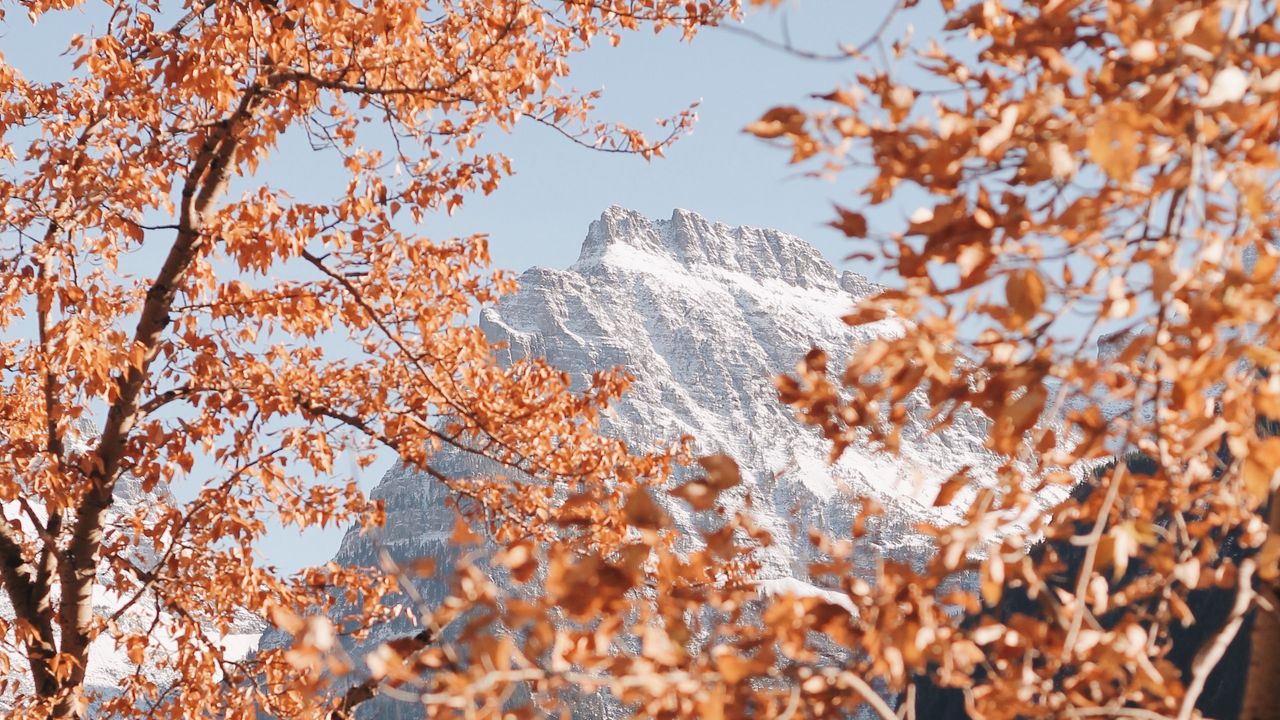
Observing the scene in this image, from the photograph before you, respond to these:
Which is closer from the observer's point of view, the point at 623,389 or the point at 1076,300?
the point at 1076,300

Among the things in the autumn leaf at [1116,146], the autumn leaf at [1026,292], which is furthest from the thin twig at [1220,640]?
the autumn leaf at [1116,146]

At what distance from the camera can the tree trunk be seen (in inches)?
97.3

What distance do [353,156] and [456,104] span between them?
3.68ft

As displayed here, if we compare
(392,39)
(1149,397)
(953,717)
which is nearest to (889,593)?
(1149,397)

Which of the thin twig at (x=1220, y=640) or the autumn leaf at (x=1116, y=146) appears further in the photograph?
the thin twig at (x=1220, y=640)

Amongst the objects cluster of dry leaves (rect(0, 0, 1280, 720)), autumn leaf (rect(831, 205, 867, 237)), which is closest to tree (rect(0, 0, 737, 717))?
cluster of dry leaves (rect(0, 0, 1280, 720))

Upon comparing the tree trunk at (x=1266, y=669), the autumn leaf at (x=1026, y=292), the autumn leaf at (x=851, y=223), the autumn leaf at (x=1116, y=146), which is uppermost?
the autumn leaf at (x=851, y=223)

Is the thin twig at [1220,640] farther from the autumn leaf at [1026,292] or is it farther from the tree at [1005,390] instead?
the autumn leaf at [1026,292]

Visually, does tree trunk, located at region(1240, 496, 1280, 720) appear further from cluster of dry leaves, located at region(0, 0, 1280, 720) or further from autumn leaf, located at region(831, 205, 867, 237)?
autumn leaf, located at region(831, 205, 867, 237)

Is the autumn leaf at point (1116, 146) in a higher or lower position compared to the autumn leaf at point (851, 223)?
lower

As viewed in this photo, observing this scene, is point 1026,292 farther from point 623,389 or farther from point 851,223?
point 623,389

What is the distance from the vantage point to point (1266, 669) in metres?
2.51

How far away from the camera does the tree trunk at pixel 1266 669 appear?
8.11 feet

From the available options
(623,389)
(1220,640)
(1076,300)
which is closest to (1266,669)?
(1220,640)
